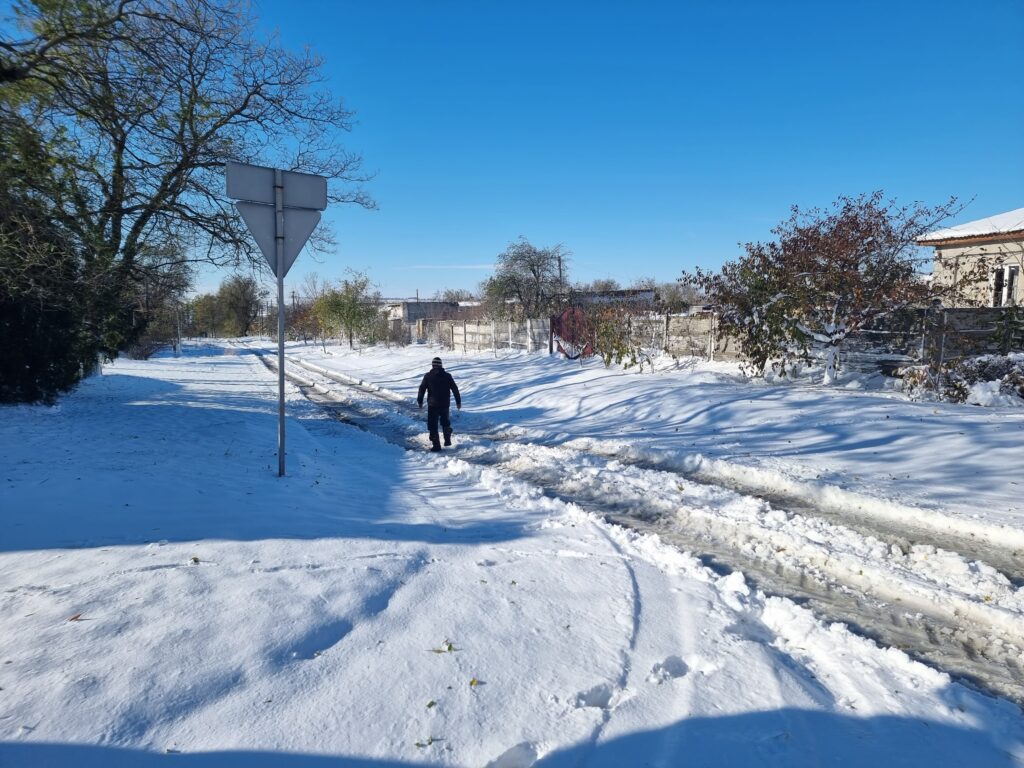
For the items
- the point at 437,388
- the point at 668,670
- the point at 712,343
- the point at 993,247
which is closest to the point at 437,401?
the point at 437,388

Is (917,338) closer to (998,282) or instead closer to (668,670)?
(998,282)

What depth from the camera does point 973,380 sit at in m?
11.8

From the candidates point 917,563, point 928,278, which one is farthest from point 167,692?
point 928,278

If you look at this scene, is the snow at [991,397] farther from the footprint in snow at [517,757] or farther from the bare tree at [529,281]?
the bare tree at [529,281]

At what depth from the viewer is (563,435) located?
10297 millimetres

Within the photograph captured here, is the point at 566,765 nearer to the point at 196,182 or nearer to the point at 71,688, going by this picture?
the point at 71,688

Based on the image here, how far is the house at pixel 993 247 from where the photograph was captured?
20188 millimetres

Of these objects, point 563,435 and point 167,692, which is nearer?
point 167,692

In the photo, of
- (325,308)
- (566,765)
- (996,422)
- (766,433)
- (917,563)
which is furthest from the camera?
(325,308)

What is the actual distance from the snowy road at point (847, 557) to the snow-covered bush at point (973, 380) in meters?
7.47

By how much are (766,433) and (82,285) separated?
36.0 ft

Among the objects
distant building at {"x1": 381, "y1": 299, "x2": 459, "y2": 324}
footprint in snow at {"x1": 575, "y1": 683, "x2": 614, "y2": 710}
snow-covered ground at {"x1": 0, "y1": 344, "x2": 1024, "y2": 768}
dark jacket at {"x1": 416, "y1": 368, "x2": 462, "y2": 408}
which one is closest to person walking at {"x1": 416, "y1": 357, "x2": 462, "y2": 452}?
dark jacket at {"x1": 416, "y1": 368, "x2": 462, "y2": 408}

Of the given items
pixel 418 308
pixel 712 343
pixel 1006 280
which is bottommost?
pixel 712 343

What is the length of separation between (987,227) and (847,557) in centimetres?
2502
